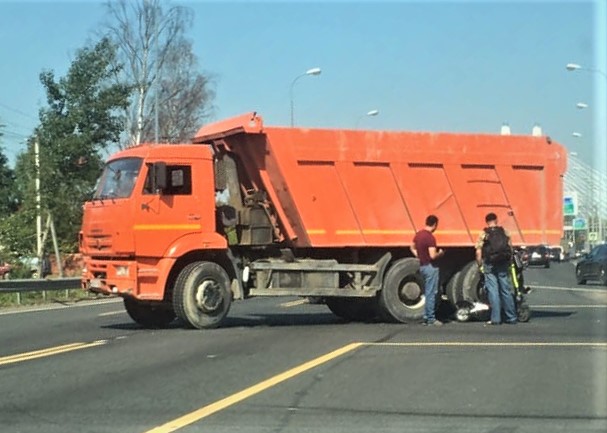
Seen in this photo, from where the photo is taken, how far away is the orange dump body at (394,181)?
14266 mm

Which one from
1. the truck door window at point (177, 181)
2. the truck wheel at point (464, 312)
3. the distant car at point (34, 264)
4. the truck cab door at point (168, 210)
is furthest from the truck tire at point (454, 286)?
the distant car at point (34, 264)

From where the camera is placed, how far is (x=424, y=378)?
9062 mm

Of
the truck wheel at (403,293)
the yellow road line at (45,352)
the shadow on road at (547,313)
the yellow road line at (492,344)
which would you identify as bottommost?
the shadow on road at (547,313)

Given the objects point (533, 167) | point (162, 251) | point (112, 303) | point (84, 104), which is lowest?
point (112, 303)

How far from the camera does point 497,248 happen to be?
13883 millimetres

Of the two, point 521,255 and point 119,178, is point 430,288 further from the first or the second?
point 119,178

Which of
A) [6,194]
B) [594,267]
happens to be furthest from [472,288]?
[6,194]

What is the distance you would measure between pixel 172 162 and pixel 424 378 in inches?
248

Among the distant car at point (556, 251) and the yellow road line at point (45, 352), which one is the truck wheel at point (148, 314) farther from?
the distant car at point (556, 251)

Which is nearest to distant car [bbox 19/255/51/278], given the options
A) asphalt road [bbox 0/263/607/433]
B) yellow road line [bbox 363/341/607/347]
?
asphalt road [bbox 0/263/607/433]

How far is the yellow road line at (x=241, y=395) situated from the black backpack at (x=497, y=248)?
381cm

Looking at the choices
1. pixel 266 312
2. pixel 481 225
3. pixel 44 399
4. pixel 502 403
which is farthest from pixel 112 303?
pixel 502 403

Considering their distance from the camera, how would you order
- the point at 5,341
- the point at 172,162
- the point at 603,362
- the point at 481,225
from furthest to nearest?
1. the point at 481,225
2. the point at 172,162
3. the point at 5,341
4. the point at 603,362

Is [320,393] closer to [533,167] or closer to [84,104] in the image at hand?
[533,167]
